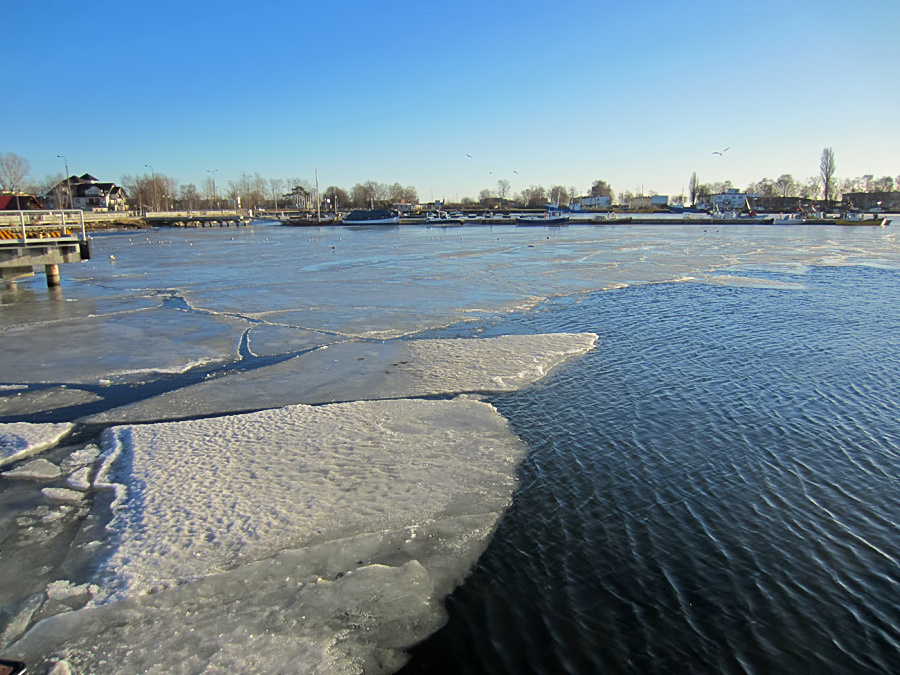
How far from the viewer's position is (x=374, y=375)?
9.86 meters

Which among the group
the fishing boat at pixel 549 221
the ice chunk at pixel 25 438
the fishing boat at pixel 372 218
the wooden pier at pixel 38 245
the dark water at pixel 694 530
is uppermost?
the fishing boat at pixel 372 218

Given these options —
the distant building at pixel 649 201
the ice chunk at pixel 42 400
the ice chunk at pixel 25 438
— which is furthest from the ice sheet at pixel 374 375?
the distant building at pixel 649 201

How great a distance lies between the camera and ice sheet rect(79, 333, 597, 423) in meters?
8.50

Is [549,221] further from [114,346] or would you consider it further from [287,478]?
[287,478]

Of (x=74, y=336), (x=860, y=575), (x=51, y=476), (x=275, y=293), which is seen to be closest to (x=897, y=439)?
(x=860, y=575)

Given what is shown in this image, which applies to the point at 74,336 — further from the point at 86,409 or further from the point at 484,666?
the point at 484,666

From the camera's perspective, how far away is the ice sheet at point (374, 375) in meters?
8.50

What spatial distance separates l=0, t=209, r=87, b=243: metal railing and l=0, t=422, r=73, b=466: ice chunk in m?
16.0

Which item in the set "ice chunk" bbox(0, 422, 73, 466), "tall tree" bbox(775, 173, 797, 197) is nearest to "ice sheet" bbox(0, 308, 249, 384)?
"ice chunk" bbox(0, 422, 73, 466)

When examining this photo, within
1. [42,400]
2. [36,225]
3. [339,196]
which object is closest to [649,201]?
[339,196]

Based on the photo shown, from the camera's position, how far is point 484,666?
3.81 metres

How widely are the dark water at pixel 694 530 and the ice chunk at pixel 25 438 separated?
5.65 metres

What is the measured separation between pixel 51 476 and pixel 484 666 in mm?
5201

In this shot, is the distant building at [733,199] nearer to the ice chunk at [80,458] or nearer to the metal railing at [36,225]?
the metal railing at [36,225]
